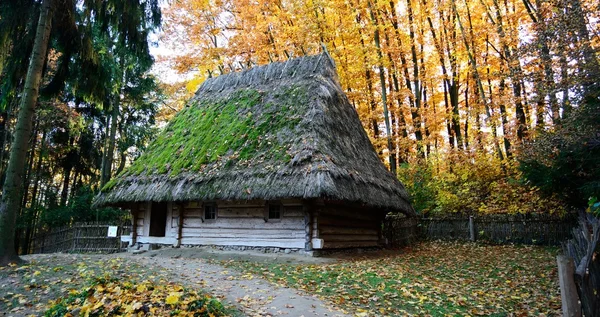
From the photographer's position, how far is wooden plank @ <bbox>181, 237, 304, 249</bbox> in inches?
491

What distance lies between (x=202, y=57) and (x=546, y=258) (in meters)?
23.0

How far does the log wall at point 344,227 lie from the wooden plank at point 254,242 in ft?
2.51

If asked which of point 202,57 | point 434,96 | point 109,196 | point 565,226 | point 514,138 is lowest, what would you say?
point 565,226

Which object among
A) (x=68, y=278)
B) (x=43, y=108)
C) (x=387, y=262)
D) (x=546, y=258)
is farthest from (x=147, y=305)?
(x=43, y=108)

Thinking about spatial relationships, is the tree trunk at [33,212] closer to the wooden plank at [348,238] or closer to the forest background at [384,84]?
the forest background at [384,84]

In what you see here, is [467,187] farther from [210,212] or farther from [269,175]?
[210,212]

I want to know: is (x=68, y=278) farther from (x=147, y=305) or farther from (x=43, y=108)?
(x=43, y=108)

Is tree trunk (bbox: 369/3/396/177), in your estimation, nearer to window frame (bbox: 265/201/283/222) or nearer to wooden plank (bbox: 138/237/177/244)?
window frame (bbox: 265/201/283/222)

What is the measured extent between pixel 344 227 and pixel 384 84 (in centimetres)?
1091

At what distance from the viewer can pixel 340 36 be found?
24.4 meters

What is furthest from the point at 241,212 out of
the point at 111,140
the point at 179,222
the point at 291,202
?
the point at 111,140

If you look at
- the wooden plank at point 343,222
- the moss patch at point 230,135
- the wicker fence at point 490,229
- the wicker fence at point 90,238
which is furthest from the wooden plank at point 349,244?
the wicker fence at point 90,238

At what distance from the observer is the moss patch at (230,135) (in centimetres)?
1346

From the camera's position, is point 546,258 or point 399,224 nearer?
point 546,258
